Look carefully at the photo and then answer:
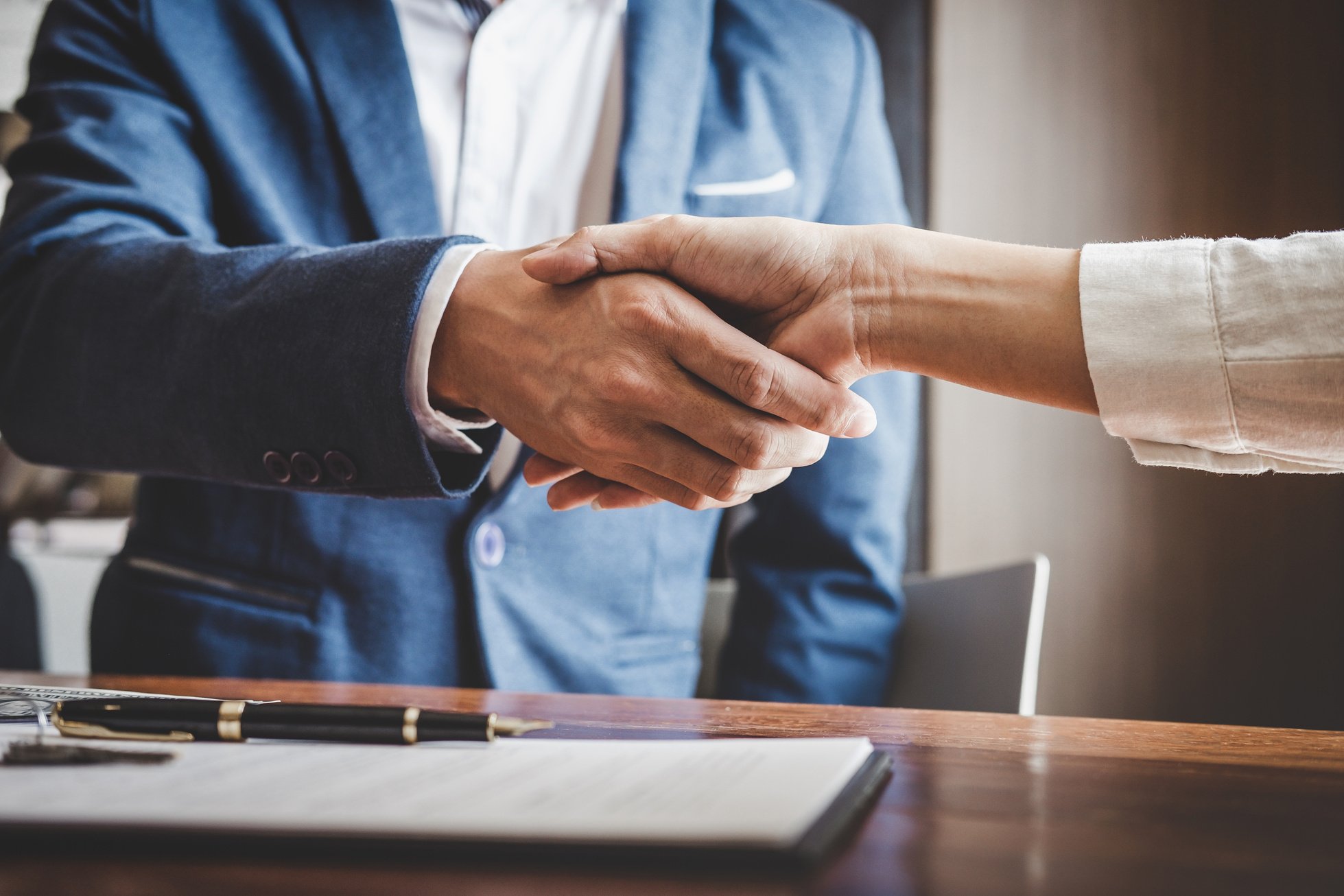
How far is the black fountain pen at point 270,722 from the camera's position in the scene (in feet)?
1.22

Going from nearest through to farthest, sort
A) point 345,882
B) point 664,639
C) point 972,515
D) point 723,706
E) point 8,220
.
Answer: point 345,882 → point 723,706 → point 8,220 → point 664,639 → point 972,515

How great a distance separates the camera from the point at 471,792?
0.29 m

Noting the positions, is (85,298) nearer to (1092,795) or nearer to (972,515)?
(1092,795)

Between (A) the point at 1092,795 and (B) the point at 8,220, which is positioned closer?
(A) the point at 1092,795

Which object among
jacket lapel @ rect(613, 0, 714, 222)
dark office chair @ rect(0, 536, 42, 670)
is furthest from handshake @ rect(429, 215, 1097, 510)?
dark office chair @ rect(0, 536, 42, 670)

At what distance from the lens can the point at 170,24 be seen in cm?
85

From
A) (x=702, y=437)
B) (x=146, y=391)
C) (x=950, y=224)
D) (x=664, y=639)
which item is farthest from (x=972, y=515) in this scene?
(x=146, y=391)

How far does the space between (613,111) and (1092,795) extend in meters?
0.89

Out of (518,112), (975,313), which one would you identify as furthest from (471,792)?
(518,112)

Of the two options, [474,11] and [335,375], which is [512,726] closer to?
[335,375]

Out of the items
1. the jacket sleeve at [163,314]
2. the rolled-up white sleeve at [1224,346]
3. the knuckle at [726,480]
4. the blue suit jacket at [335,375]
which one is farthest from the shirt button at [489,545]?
the rolled-up white sleeve at [1224,346]

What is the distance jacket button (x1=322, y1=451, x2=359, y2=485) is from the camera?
25.3 inches

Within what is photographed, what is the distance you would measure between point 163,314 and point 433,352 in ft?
0.74

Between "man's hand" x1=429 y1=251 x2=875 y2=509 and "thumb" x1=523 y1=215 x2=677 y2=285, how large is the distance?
0.01m
